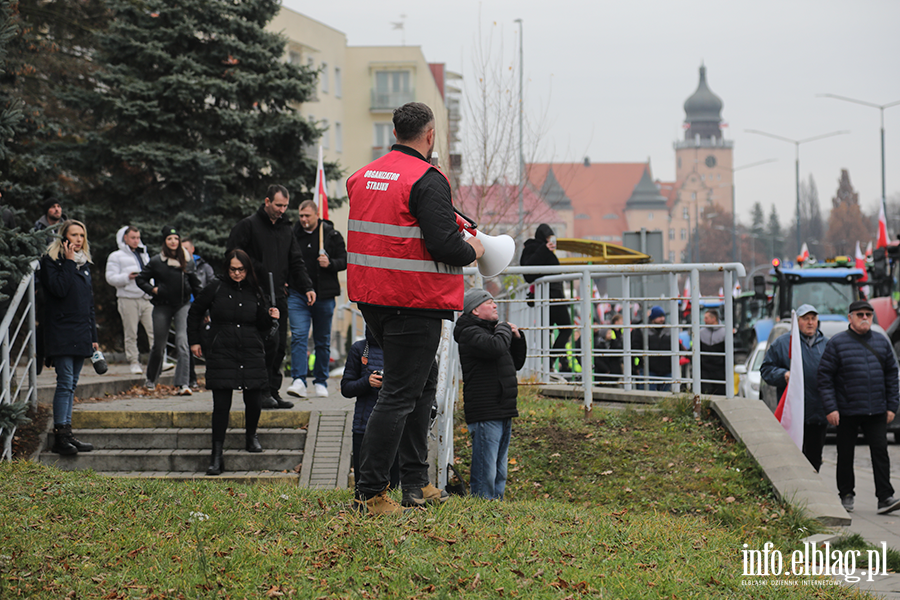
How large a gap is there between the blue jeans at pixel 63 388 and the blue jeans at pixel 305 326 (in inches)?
89.8

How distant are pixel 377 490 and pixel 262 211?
16.1 ft

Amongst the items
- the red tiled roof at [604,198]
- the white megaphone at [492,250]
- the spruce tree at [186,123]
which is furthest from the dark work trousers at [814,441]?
the red tiled roof at [604,198]

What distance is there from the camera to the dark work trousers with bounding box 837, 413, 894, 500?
9.85 meters

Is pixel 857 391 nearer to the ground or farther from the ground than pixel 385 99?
nearer to the ground

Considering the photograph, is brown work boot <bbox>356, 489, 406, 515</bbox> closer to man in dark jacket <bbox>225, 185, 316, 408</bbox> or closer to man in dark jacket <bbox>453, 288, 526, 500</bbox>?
man in dark jacket <bbox>453, 288, 526, 500</bbox>

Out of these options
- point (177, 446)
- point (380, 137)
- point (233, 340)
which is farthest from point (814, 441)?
point (380, 137)

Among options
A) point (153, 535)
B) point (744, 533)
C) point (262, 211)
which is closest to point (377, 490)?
point (153, 535)

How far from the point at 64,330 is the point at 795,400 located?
710cm

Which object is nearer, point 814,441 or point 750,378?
point 814,441

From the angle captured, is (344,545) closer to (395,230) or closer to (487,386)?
(395,230)

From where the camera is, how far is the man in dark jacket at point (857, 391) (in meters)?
9.93

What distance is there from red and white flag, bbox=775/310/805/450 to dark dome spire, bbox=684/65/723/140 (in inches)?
6742

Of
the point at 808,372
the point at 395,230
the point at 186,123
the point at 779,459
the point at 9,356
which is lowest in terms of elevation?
the point at 779,459

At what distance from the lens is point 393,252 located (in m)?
4.80
